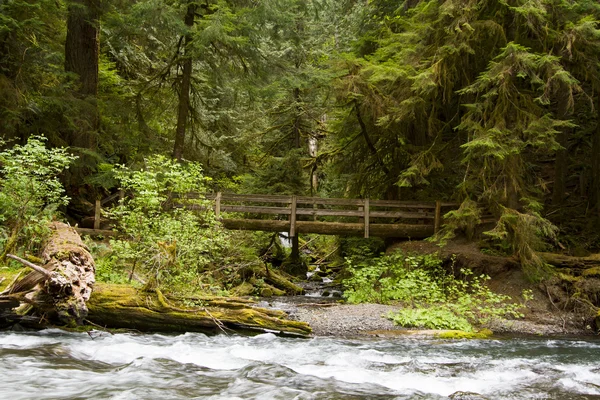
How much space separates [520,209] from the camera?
1196 centimetres

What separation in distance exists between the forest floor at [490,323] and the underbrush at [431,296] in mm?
270

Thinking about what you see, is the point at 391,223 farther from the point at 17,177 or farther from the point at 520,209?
the point at 17,177

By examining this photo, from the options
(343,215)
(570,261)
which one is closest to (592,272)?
(570,261)

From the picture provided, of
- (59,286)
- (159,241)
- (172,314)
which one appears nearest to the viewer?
(59,286)

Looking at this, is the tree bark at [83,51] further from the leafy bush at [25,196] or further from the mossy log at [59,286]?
the mossy log at [59,286]

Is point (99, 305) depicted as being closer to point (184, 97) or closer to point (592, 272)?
point (184, 97)

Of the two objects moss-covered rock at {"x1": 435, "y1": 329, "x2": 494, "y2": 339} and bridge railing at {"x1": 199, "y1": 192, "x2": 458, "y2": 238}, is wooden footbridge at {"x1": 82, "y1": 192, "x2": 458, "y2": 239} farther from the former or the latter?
moss-covered rock at {"x1": 435, "y1": 329, "x2": 494, "y2": 339}

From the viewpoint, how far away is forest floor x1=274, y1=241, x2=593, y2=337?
8.83 meters

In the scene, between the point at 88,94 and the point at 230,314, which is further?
the point at 88,94

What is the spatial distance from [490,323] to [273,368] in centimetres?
575

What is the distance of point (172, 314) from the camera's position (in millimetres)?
7500

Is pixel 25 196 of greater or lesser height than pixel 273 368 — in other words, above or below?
above

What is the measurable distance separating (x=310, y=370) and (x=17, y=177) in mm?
6036

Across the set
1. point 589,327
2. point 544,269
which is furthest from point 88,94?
point 589,327
